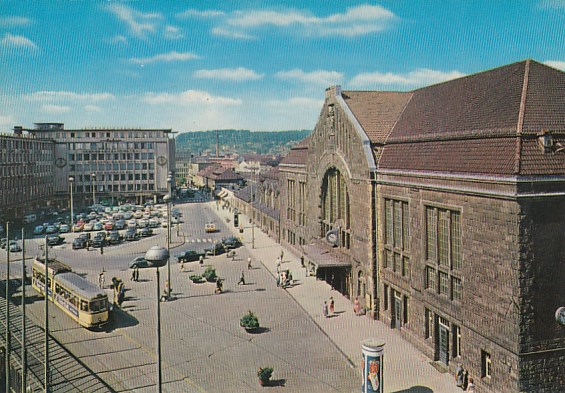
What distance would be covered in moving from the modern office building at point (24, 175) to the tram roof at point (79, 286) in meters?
52.7

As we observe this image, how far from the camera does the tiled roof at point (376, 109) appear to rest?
140 feet

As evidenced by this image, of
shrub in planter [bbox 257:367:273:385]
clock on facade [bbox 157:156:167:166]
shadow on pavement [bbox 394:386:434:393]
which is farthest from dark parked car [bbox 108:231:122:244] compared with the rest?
shadow on pavement [bbox 394:386:434:393]

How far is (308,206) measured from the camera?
189 ft

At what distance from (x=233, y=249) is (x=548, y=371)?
5178cm

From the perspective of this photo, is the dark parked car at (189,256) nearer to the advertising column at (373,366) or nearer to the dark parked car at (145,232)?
the dark parked car at (145,232)

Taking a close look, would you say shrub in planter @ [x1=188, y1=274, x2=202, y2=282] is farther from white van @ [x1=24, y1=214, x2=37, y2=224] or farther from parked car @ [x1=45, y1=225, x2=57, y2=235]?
white van @ [x1=24, y1=214, x2=37, y2=224]

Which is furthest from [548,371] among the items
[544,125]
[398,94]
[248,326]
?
[398,94]

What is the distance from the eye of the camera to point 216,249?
69.9 metres

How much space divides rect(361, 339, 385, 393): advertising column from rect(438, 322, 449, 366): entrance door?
7095mm

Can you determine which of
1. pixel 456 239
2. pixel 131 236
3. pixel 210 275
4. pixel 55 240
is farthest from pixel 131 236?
pixel 456 239

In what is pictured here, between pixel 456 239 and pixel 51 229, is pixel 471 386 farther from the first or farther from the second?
pixel 51 229

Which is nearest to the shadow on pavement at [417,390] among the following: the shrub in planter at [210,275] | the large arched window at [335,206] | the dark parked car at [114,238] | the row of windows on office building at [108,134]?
the large arched window at [335,206]

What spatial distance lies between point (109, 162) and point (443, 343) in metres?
117

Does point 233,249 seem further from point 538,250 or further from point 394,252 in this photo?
point 538,250
